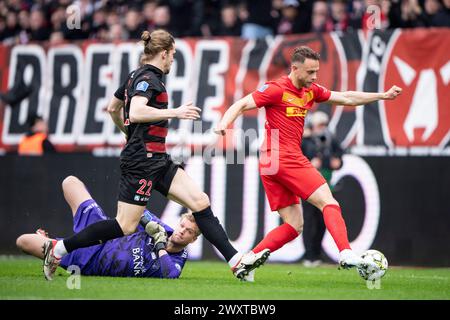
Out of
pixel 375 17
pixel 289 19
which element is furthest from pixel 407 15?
pixel 289 19

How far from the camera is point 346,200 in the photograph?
554 inches

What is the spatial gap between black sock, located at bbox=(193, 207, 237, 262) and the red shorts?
2.48ft

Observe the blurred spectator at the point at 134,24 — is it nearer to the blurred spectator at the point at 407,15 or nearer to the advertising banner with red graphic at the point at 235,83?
the advertising banner with red graphic at the point at 235,83

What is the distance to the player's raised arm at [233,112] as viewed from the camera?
354 inches

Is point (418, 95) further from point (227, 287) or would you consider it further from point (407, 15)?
point (227, 287)

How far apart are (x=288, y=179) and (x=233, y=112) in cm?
91

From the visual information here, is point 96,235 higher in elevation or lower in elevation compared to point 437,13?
lower

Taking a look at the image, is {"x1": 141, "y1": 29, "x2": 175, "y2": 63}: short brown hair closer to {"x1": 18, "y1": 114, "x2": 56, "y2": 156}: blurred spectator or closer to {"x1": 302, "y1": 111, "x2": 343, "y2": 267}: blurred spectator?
{"x1": 302, "y1": 111, "x2": 343, "y2": 267}: blurred spectator

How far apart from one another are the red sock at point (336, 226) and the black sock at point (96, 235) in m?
2.02

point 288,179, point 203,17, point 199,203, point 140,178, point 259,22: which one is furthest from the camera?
point 203,17

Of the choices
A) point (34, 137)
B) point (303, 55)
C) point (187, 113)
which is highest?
point (303, 55)

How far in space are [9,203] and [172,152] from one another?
270 centimetres

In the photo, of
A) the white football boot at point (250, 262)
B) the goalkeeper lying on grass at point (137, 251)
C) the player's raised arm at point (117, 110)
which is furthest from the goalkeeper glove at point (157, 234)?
the player's raised arm at point (117, 110)

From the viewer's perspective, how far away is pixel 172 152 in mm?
15383
